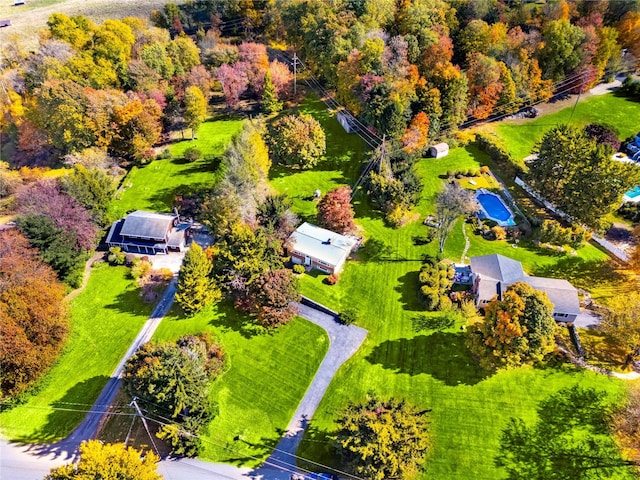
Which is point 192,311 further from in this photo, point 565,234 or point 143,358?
point 565,234

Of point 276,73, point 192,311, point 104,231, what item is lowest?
point 192,311

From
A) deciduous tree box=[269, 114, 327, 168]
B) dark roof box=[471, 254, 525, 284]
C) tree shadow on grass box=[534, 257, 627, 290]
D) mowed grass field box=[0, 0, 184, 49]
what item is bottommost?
tree shadow on grass box=[534, 257, 627, 290]

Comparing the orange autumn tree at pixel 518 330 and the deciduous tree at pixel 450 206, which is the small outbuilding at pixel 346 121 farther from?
the orange autumn tree at pixel 518 330

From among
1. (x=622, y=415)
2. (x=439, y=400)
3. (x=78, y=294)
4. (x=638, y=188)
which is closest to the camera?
(x=622, y=415)

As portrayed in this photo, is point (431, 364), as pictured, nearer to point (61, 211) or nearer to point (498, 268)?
point (498, 268)

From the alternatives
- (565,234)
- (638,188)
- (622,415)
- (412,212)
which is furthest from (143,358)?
(638,188)

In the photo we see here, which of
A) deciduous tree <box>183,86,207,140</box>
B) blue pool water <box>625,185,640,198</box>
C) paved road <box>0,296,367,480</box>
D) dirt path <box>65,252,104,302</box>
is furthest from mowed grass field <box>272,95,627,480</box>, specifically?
deciduous tree <box>183,86,207,140</box>

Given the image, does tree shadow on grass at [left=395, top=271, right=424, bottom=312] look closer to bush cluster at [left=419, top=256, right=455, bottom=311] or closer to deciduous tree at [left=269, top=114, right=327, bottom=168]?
bush cluster at [left=419, top=256, right=455, bottom=311]
